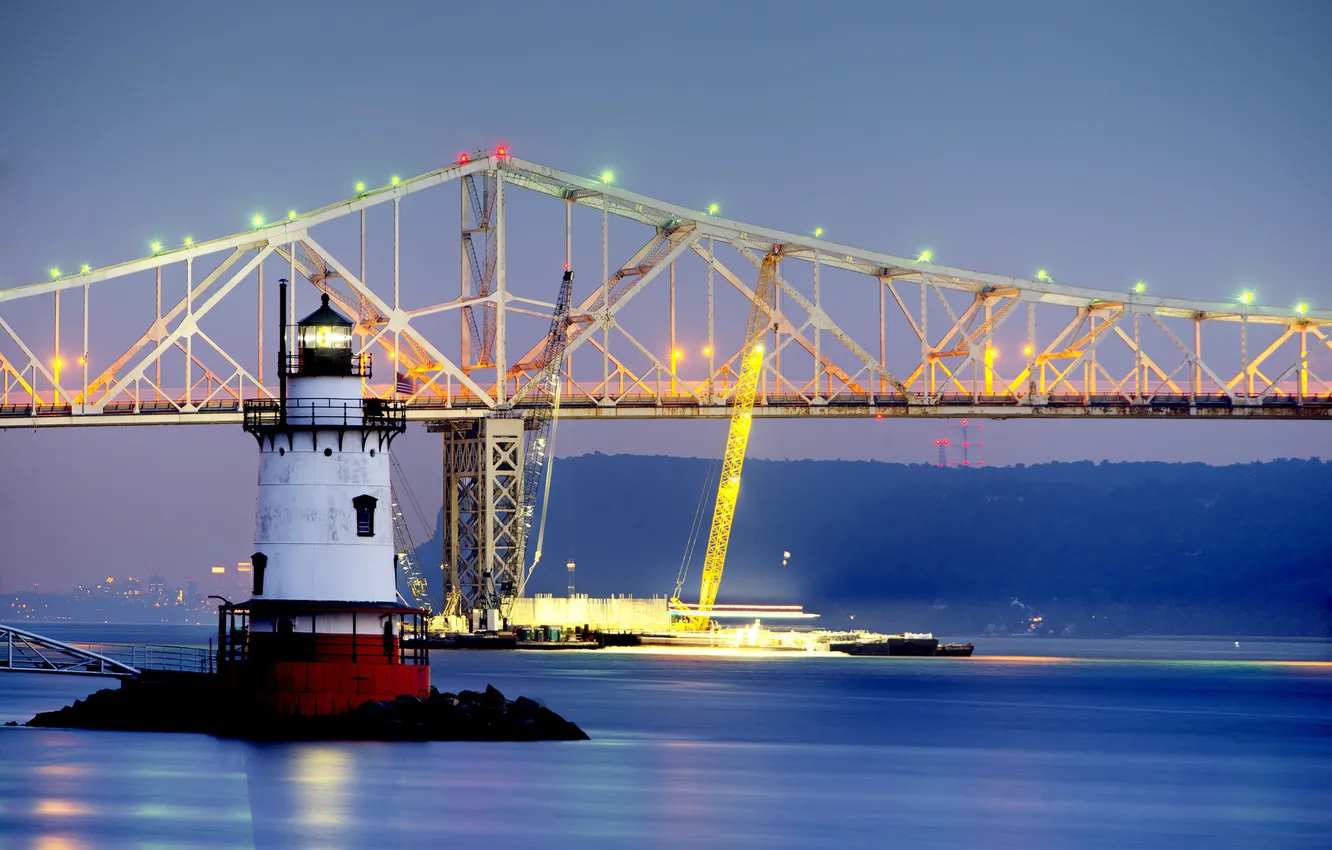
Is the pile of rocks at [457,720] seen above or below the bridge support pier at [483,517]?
below

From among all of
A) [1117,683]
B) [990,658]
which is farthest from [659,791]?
[990,658]

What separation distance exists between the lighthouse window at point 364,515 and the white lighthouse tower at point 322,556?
0.07 ft

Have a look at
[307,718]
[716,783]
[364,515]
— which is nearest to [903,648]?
[716,783]

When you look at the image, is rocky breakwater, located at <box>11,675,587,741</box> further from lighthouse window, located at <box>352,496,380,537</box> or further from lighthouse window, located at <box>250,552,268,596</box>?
lighthouse window, located at <box>352,496,380,537</box>

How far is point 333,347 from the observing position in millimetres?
44062

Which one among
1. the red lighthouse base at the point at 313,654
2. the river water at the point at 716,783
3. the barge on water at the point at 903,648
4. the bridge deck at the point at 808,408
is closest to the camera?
the river water at the point at 716,783

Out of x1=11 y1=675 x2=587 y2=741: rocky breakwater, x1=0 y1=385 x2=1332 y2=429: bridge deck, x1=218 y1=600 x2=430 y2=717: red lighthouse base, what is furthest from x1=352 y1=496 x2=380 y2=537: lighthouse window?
x1=0 y1=385 x2=1332 y2=429: bridge deck

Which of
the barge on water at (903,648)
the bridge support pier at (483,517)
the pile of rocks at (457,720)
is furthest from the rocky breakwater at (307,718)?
the barge on water at (903,648)

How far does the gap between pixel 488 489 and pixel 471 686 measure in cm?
3974

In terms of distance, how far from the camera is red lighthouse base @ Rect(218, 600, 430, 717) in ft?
140

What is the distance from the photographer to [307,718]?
42.5 meters

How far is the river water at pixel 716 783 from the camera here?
35406mm

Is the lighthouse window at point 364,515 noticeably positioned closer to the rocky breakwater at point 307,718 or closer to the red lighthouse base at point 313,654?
the red lighthouse base at point 313,654

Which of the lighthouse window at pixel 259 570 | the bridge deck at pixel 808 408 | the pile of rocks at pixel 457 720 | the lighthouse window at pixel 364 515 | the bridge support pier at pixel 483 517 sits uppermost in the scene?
the bridge deck at pixel 808 408
